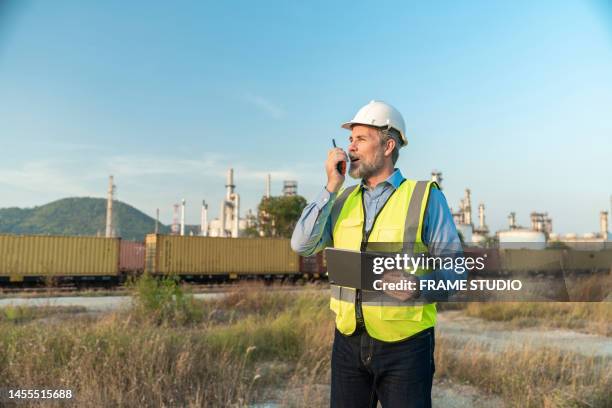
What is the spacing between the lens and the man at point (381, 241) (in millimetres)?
2121

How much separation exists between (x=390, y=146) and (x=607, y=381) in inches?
161

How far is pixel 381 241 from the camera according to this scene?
219 centimetres

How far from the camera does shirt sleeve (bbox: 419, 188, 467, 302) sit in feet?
6.90

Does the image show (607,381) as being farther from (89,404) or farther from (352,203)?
(89,404)

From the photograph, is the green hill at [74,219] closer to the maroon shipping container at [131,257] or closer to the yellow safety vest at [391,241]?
the maroon shipping container at [131,257]

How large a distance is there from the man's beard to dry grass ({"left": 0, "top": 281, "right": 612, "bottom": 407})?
2233 mm

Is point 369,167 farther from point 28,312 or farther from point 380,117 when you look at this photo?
point 28,312

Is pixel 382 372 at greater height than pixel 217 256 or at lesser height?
greater

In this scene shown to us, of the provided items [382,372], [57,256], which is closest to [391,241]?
[382,372]

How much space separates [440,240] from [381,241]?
10.6 inches

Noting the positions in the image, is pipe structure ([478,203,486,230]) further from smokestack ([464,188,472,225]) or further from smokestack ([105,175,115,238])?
smokestack ([105,175,115,238])

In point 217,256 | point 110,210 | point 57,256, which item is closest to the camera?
point 57,256

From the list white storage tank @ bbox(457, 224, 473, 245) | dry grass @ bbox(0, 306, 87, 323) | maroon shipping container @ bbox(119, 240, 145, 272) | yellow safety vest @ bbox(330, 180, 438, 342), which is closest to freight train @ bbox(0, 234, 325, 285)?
maroon shipping container @ bbox(119, 240, 145, 272)

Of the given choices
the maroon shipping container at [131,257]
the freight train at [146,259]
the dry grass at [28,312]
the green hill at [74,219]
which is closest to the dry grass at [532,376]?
the dry grass at [28,312]
